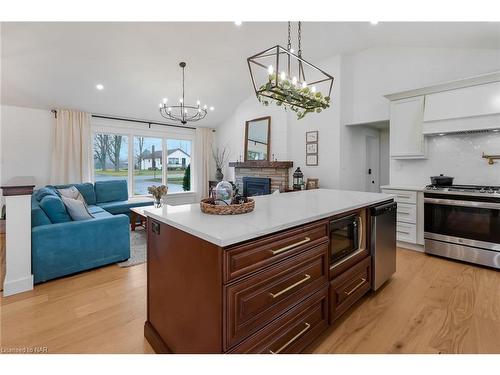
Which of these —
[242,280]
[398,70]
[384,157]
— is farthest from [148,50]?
[384,157]

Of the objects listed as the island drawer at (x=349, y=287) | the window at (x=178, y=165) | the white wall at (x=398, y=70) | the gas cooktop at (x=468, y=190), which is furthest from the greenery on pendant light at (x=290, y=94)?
the window at (x=178, y=165)

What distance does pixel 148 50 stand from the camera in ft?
13.6

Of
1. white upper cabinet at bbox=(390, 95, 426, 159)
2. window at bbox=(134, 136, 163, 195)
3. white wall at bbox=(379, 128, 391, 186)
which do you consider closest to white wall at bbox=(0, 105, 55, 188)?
window at bbox=(134, 136, 163, 195)

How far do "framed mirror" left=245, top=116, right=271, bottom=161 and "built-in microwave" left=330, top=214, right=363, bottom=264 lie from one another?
4.06 meters

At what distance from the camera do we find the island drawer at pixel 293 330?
50.1 inches

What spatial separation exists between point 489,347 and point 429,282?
101 cm

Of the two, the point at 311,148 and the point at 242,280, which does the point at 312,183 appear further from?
the point at 242,280

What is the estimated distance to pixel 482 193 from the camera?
2.93m

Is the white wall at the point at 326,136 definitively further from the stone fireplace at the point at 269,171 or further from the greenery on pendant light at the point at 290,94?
the greenery on pendant light at the point at 290,94

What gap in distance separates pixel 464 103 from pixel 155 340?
4.25 m

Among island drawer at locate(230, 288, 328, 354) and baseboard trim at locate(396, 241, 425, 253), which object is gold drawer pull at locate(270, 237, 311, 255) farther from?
baseboard trim at locate(396, 241, 425, 253)

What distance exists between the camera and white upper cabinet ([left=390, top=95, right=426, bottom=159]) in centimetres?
366
